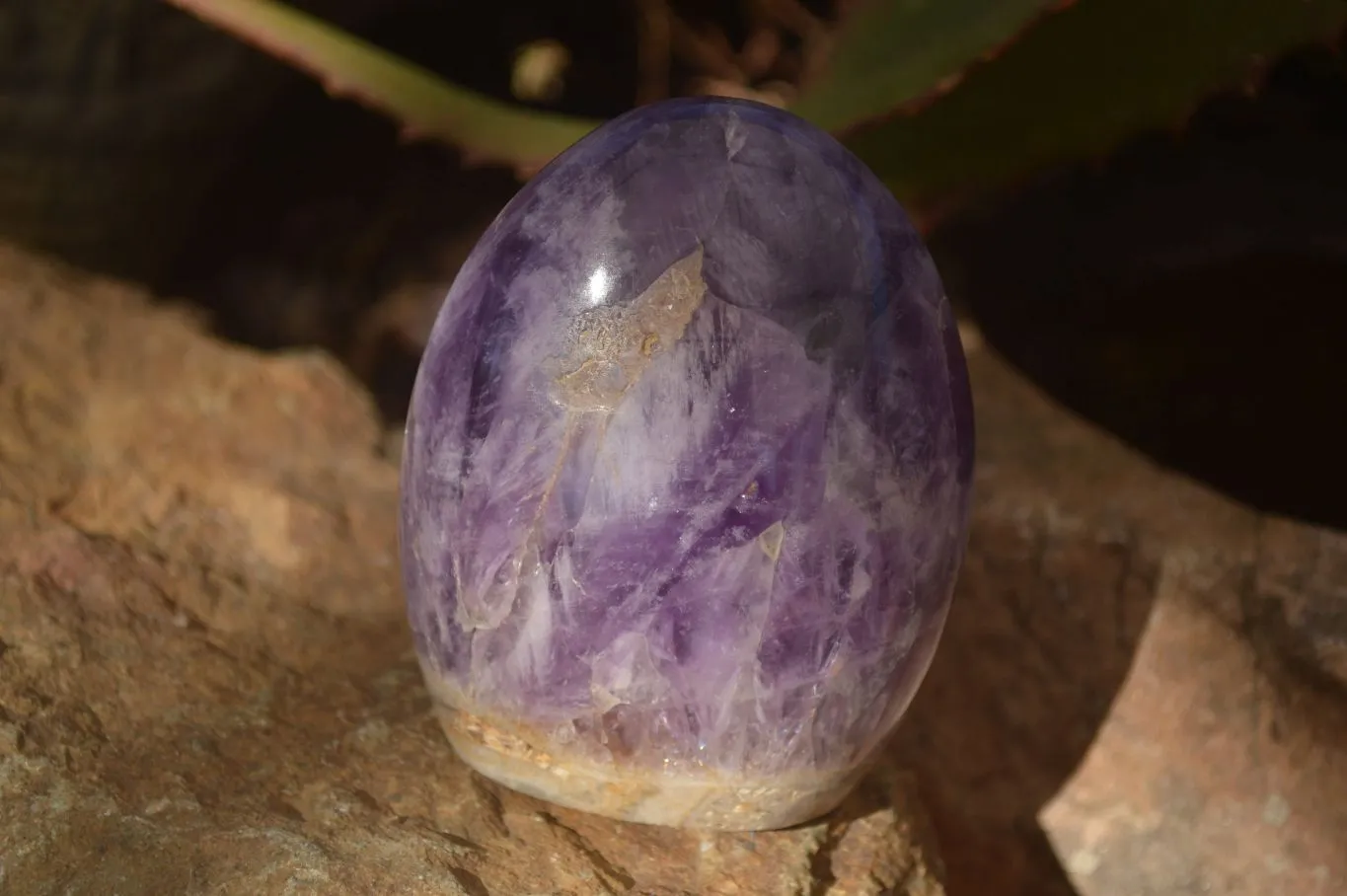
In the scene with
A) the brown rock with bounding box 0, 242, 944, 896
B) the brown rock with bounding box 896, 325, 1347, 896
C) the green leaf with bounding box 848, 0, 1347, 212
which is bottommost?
the brown rock with bounding box 896, 325, 1347, 896

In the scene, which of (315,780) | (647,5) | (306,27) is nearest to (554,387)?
(315,780)

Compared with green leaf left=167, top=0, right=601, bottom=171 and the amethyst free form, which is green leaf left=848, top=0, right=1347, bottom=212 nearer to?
green leaf left=167, top=0, right=601, bottom=171

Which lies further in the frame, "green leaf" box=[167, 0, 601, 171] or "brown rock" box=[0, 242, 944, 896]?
"green leaf" box=[167, 0, 601, 171]

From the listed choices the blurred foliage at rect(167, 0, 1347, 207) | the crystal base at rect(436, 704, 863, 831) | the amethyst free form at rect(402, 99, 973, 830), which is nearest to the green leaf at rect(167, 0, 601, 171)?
the blurred foliage at rect(167, 0, 1347, 207)

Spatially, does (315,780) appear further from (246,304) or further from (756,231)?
(246,304)

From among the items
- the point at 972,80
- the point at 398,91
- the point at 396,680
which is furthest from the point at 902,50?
the point at 396,680

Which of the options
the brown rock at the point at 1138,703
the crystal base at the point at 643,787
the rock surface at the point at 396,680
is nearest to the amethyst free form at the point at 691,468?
the crystal base at the point at 643,787
